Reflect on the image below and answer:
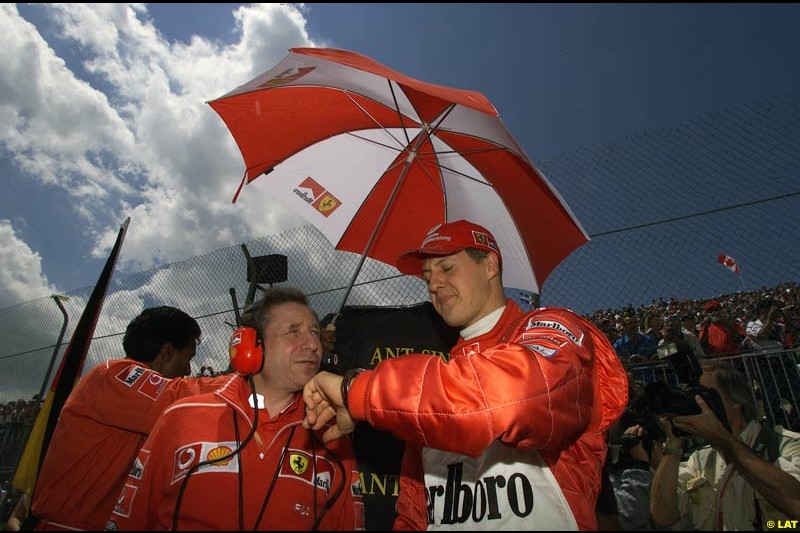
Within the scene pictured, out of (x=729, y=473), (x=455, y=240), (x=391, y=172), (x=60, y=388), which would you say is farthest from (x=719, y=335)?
(x=60, y=388)

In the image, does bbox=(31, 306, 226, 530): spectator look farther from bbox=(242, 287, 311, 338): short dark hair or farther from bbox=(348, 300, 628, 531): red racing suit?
bbox=(348, 300, 628, 531): red racing suit

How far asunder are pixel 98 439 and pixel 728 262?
18.9 ft

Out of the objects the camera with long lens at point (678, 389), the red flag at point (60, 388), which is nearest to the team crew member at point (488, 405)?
the camera with long lens at point (678, 389)

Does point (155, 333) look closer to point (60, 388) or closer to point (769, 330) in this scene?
point (60, 388)

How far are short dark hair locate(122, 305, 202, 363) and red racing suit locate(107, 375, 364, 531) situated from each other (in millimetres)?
1101

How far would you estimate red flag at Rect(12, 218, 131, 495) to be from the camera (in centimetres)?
285

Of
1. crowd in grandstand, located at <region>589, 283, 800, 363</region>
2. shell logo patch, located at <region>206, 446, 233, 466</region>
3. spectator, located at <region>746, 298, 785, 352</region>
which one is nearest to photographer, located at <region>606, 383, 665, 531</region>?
shell logo patch, located at <region>206, 446, 233, 466</region>

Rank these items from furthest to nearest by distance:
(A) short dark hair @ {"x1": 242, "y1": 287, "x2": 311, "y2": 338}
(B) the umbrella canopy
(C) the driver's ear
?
(B) the umbrella canopy, (A) short dark hair @ {"x1": 242, "y1": 287, "x2": 311, "y2": 338}, (C) the driver's ear

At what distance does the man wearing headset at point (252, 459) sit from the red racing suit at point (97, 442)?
469mm

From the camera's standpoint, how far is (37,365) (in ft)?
28.8

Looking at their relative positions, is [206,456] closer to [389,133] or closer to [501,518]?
[501,518]

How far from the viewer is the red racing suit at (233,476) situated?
1.73 metres

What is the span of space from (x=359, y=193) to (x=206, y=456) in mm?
2188

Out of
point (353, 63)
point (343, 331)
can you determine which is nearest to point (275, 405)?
point (343, 331)
